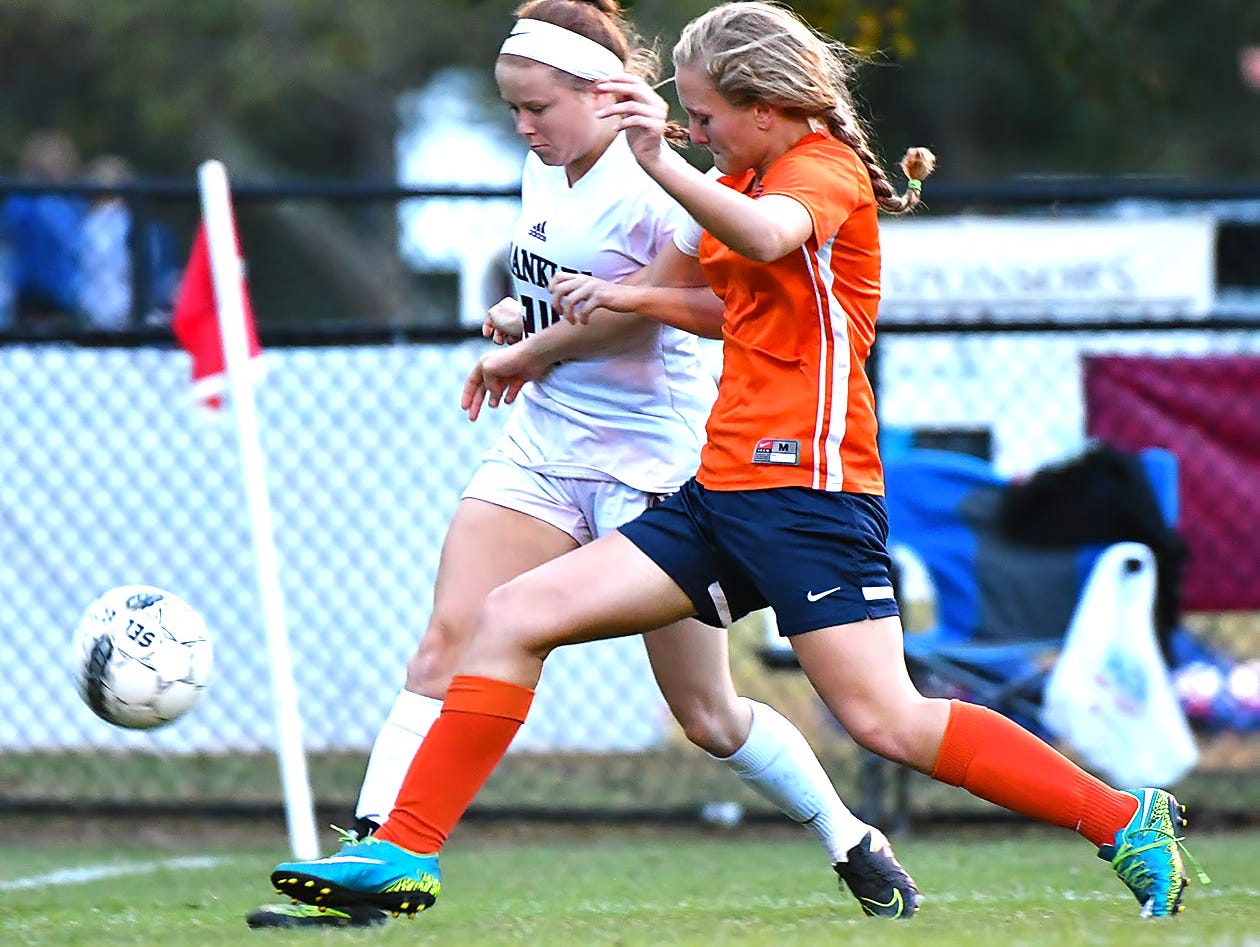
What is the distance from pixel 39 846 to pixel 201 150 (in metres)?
21.6

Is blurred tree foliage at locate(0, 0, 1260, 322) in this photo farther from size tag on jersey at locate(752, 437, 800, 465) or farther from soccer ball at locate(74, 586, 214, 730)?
size tag on jersey at locate(752, 437, 800, 465)

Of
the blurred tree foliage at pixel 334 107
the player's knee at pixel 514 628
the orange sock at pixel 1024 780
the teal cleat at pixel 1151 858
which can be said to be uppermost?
the blurred tree foliage at pixel 334 107

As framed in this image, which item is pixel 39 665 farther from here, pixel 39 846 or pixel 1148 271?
pixel 1148 271

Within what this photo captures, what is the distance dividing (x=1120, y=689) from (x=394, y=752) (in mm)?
2998

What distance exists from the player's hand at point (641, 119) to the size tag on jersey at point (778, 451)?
2.05 feet

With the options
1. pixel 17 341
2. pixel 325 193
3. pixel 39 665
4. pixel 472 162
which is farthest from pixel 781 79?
pixel 472 162

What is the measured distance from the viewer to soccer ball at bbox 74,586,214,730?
466 cm

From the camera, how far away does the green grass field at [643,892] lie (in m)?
4.03

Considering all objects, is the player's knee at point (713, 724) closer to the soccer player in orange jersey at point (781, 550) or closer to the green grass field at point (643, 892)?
the green grass field at point (643, 892)

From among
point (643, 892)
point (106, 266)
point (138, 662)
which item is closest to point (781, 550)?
point (138, 662)

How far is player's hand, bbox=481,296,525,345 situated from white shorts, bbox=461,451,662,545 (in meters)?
0.32

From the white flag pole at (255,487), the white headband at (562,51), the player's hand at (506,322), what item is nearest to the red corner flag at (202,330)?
the white flag pole at (255,487)

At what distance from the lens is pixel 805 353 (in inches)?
160

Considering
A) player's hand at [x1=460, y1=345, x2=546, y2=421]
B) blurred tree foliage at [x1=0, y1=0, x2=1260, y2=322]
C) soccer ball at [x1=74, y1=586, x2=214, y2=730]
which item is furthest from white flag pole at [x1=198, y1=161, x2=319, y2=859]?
blurred tree foliage at [x1=0, y1=0, x2=1260, y2=322]
